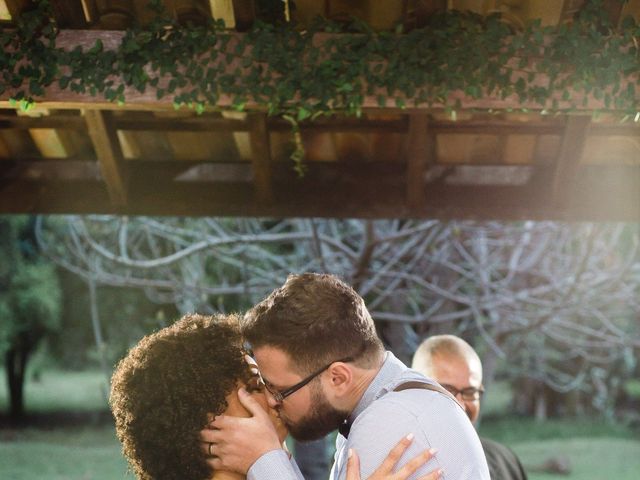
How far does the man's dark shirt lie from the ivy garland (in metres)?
1.72

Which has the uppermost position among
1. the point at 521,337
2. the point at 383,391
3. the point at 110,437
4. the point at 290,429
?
the point at 383,391

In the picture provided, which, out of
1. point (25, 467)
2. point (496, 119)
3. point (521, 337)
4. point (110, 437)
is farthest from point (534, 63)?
point (110, 437)

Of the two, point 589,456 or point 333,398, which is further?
point 589,456

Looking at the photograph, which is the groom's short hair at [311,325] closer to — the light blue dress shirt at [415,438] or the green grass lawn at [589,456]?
the light blue dress shirt at [415,438]

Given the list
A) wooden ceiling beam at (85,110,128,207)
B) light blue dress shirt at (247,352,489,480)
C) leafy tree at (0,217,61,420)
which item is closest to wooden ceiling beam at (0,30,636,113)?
wooden ceiling beam at (85,110,128,207)

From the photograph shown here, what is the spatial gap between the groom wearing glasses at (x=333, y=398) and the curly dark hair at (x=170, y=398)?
51 mm

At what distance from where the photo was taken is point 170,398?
72.7 inches

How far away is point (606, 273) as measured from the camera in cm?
781

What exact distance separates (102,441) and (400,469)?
17.8 m

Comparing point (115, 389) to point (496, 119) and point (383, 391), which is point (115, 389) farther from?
point (496, 119)

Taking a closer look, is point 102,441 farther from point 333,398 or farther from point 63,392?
point 333,398

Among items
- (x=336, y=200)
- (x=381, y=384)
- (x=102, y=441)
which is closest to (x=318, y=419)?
(x=381, y=384)

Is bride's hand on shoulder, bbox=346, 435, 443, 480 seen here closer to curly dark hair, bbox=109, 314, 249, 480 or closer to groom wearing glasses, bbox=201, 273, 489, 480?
groom wearing glasses, bbox=201, 273, 489, 480

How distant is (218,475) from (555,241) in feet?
24.8
